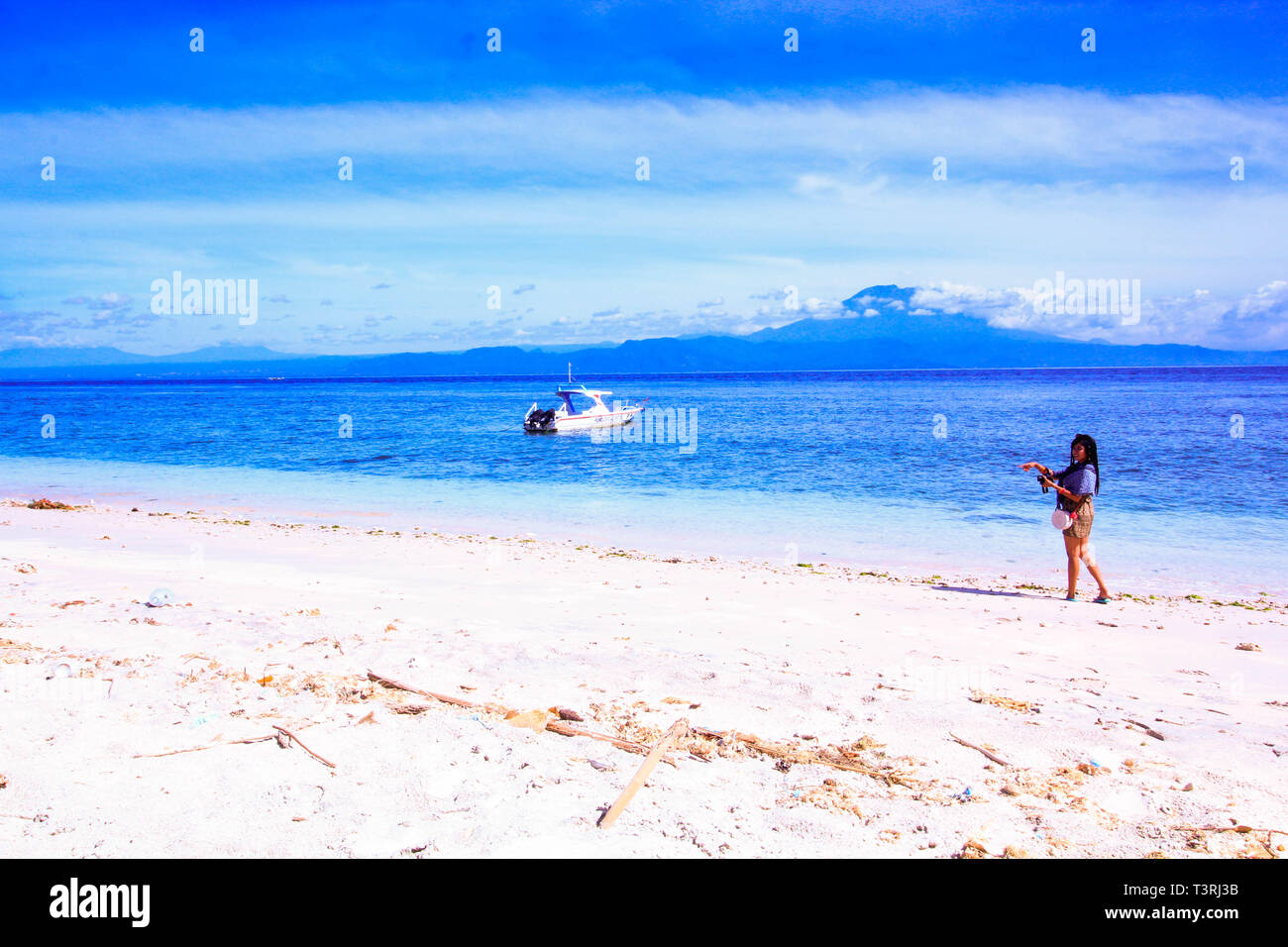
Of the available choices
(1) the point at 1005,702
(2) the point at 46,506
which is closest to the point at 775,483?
(2) the point at 46,506

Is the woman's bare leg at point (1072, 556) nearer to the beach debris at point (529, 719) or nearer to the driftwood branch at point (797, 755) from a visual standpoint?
the driftwood branch at point (797, 755)

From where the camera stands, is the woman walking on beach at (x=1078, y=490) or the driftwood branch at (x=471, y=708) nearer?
the driftwood branch at (x=471, y=708)

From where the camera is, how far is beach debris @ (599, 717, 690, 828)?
4148 mm

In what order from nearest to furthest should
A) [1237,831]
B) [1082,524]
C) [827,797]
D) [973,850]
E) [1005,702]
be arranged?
1. [973,850]
2. [1237,831]
3. [827,797]
4. [1005,702]
5. [1082,524]

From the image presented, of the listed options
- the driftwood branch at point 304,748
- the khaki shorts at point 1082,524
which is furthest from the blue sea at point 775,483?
the driftwood branch at point 304,748

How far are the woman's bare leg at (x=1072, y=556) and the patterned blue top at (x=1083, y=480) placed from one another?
678 mm

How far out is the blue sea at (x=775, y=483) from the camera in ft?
51.1

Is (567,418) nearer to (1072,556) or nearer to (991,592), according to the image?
(991,592)

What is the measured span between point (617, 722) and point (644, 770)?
86 cm

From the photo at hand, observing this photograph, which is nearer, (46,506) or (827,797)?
(827,797)

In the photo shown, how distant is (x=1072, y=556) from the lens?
10.5m
